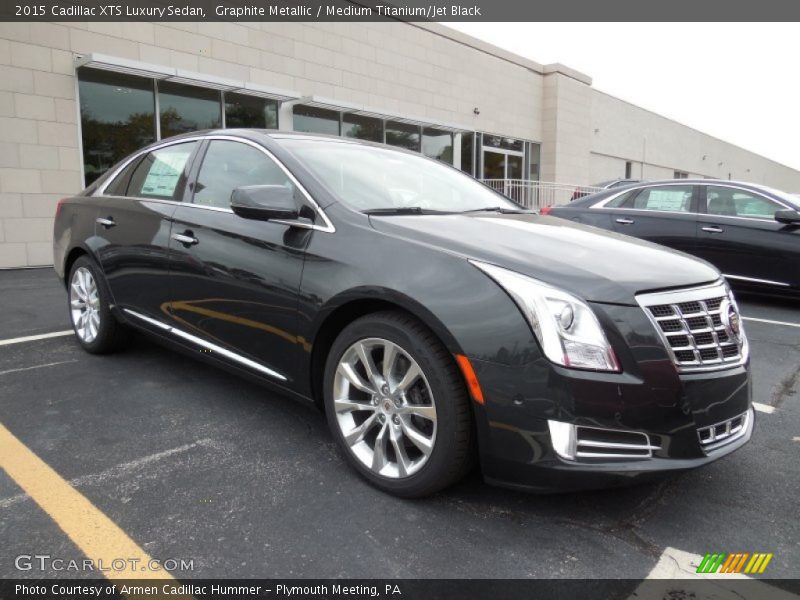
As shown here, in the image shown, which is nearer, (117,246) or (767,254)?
(117,246)

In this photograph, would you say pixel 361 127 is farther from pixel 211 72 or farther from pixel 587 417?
pixel 587 417

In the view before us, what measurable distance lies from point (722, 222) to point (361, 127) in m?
9.40

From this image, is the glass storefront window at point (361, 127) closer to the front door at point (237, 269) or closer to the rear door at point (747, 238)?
the rear door at point (747, 238)

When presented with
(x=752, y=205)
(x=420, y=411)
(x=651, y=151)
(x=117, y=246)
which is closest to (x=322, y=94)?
(x=752, y=205)

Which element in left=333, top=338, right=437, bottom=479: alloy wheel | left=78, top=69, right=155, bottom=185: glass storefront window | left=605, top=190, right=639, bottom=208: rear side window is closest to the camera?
left=333, top=338, right=437, bottom=479: alloy wheel

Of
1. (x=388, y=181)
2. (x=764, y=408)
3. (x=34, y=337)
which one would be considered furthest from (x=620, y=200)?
(x=34, y=337)

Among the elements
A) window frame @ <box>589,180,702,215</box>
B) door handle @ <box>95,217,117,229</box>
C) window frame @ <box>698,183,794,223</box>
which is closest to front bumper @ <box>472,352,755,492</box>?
door handle @ <box>95,217,117,229</box>

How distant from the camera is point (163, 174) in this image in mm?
3916

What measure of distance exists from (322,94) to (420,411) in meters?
12.3

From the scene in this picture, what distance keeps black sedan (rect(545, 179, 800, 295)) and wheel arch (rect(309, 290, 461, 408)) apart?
559cm

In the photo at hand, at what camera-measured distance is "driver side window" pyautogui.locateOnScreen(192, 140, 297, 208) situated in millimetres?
3186

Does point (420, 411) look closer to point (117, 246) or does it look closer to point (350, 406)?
point (350, 406)

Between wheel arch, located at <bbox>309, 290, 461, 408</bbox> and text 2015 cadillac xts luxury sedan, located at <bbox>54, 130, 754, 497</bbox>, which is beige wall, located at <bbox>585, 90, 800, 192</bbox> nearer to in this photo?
text 2015 cadillac xts luxury sedan, located at <bbox>54, 130, 754, 497</bbox>

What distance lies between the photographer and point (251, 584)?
195cm
